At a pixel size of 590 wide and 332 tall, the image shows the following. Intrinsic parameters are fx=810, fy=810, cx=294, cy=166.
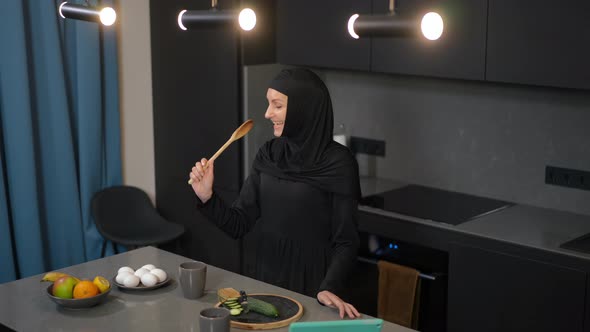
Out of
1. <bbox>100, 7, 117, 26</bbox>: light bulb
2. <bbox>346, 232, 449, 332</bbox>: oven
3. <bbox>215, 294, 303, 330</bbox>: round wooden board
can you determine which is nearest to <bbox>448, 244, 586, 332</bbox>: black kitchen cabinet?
<bbox>346, 232, 449, 332</bbox>: oven

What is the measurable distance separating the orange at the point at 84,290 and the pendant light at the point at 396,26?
1.11m

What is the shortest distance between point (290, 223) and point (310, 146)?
290 mm

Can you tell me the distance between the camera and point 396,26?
7.78 ft

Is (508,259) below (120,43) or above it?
below

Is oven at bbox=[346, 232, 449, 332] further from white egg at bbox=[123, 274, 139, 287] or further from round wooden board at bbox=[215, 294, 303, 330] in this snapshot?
white egg at bbox=[123, 274, 139, 287]

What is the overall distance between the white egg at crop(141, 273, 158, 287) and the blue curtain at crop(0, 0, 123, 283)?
1807 millimetres

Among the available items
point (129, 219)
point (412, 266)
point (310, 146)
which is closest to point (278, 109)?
point (310, 146)

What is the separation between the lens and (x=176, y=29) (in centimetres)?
434

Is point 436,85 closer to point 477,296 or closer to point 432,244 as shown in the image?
point 432,244

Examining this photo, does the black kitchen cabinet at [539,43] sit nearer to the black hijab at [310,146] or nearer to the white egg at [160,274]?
the black hijab at [310,146]

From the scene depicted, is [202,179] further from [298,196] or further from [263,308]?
[263,308]

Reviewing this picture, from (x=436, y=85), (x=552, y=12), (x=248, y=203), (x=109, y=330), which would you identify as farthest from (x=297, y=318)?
(x=436, y=85)

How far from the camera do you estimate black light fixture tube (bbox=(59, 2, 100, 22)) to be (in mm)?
3008

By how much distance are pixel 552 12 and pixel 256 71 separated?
5.15ft
